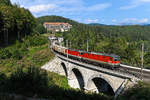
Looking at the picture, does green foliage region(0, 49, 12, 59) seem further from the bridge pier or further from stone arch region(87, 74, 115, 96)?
stone arch region(87, 74, 115, 96)

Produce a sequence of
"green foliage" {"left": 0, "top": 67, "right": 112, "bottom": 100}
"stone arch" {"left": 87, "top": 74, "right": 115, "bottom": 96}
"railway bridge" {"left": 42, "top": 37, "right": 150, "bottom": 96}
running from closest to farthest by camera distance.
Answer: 1. "green foliage" {"left": 0, "top": 67, "right": 112, "bottom": 100}
2. "railway bridge" {"left": 42, "top": 37, "right": 150, "bottom": 96}
3. "stone arch" {"left": 87, "top": 74, "right": 115, "bottom": 96}

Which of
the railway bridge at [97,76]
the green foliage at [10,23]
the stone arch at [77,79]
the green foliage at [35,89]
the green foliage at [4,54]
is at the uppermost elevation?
the green foliage at [10,23]

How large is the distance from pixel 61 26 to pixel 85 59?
421 ft

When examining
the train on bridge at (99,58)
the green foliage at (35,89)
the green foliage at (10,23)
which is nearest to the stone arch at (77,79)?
the train on bridge at (99,58)

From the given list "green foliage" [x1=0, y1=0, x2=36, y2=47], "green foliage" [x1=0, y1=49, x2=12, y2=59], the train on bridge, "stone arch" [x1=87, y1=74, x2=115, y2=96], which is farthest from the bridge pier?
"green foliage" [x1=0, y1=0, x2=36, y2=47]

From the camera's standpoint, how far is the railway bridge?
1886 cm

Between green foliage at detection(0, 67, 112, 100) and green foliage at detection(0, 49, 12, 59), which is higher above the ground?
green foliage at detection(0, 67, 112, 100)

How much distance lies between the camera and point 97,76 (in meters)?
23.8

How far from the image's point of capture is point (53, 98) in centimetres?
945

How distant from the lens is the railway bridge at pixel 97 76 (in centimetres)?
1886

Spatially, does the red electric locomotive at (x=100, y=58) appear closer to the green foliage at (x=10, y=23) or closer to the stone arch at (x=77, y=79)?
the stone arch at (x=77, y=79)

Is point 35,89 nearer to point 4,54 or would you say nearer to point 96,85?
point 96,85

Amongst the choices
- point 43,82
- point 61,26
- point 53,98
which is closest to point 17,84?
point 43,82

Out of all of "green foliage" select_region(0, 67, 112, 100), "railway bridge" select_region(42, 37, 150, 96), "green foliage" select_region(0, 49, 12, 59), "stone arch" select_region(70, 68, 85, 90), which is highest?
"green foliage" select_region(0, 67, 112, 100)
